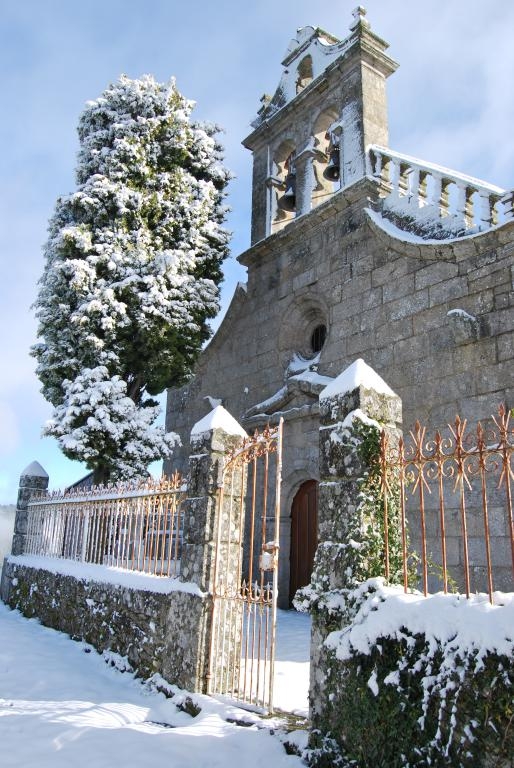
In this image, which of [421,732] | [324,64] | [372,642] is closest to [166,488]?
[372,642]

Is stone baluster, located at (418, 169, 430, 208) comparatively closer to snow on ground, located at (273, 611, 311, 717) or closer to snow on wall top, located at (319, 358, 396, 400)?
snow on wall top, located at (319, 358, 396, 400)

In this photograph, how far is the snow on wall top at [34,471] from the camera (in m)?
10.8

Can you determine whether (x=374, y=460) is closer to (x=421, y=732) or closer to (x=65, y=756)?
(x=421, y=732)

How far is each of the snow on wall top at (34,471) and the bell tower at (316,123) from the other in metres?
5.90

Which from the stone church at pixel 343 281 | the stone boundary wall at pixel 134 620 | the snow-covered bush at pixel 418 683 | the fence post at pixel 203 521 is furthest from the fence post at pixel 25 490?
the snow-covered bush at pixel 418 683

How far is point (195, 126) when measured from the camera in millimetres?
12211

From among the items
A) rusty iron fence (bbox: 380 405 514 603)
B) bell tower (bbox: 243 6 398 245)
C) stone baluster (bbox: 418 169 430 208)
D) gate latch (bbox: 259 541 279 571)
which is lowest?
gate latch (bbox: 259 541 279 571)

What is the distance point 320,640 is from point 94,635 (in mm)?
3883

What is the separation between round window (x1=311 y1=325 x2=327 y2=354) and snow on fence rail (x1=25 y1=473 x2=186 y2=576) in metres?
3.92

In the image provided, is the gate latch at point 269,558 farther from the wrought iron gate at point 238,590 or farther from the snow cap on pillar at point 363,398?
the snow cap on pillar at point 363,398

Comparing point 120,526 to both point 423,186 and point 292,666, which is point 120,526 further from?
point 423,186

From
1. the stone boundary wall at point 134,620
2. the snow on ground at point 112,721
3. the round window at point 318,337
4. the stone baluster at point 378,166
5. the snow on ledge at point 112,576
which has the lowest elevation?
the snow on ground at point 112,721

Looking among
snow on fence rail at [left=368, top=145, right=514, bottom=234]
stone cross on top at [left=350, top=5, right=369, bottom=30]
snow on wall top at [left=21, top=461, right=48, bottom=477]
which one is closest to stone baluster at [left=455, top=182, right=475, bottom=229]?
snow on fence rail at [left=368, top=145, right=514, bottom=234]

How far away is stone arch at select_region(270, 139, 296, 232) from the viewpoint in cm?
1143
